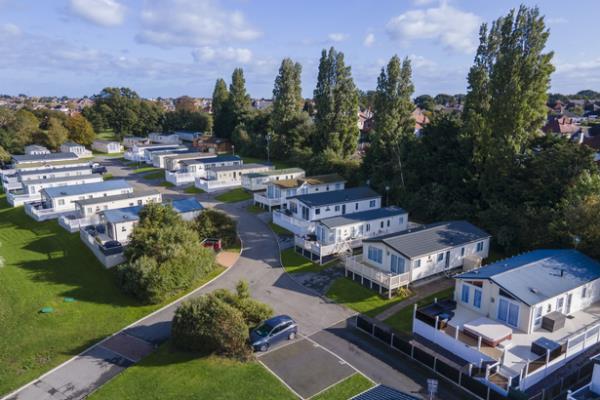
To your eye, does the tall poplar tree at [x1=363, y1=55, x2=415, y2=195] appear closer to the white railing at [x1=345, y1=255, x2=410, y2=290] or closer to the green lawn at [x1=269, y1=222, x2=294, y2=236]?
the green lawn at [x1=269, y1=222, x2=294, y2=236]

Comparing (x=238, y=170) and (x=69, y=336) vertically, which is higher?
(x=238, y=170)

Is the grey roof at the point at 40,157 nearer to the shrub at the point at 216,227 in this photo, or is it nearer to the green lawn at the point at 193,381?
the shrub at the point at 216,227

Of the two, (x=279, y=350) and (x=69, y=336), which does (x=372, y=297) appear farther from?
(x=69, y=336)

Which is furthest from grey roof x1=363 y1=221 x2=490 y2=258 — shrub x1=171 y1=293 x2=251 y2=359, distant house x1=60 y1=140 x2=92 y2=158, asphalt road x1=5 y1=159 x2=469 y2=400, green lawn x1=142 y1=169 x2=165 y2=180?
distant house x1=60 y1=140 x2=92 y2=158

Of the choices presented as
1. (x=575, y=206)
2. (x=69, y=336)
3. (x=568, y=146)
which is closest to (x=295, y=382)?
(x=69, y=336)

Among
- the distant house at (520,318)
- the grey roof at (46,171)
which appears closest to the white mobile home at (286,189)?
the distant house at (520,318)

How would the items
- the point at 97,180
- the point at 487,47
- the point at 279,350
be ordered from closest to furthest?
the point at 279,350 → the point at 487,47 → the point at 97,180

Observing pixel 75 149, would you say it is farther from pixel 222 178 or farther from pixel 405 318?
pixel 405 318

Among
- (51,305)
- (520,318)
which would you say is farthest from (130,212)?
(520,318)
